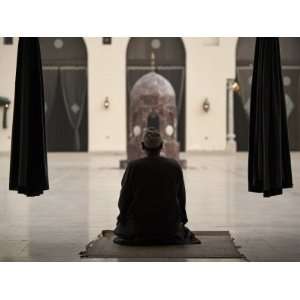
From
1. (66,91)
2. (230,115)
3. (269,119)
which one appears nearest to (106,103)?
(66,91)

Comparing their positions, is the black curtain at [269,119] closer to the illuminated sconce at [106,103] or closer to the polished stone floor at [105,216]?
the polished stone floor at [105,216]

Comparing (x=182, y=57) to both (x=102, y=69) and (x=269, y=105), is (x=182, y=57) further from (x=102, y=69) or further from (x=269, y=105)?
(x=269, y=105)

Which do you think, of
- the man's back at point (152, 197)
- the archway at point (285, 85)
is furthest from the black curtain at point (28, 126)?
the archway at point (285, 85)

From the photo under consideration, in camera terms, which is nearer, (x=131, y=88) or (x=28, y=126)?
(x=28, y=126)

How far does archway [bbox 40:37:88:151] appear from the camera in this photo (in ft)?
75.8

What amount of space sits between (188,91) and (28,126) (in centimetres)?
1828

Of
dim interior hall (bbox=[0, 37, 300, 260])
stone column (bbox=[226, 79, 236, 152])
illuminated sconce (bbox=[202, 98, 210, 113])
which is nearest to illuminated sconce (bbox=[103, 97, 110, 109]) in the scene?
dim interior hall (bbox=[0, 37, 300, 260])

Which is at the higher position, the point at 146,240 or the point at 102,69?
the point at 102,69

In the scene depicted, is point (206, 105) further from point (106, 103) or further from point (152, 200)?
point (152, 200)

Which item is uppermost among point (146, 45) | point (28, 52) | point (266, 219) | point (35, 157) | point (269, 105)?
point (146, 45)

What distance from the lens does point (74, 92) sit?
23484 millimetres
